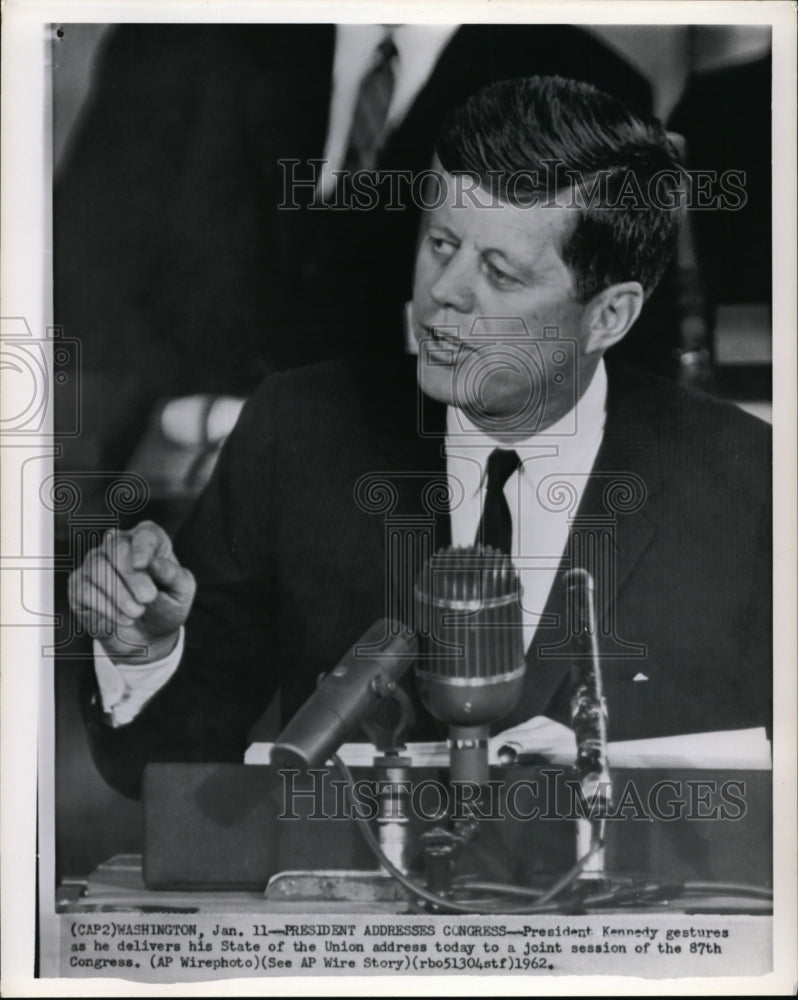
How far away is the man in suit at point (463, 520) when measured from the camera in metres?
1.61

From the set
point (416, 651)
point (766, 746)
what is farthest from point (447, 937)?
point (766, 746)

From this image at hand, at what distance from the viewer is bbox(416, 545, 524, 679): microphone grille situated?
1.58m

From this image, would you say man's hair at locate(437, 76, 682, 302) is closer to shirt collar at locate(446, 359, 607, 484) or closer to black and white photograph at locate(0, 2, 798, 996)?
black and white photograph at locate(0, 2, 798, 996)

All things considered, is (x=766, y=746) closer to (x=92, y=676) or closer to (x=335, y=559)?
(x=335, y=559)

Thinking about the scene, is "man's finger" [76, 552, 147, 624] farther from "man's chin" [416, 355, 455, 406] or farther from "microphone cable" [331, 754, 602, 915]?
"man's chin" [416, 355, 455, 406]

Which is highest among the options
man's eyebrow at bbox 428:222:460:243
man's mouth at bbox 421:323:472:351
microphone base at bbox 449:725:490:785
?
man's eyebrow at bbox 428:222:460:243

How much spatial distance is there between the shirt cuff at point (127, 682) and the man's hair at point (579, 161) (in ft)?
2.89

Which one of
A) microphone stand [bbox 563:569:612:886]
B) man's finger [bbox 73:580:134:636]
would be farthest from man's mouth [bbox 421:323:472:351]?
man's finger [bbox 73:580:134:636]

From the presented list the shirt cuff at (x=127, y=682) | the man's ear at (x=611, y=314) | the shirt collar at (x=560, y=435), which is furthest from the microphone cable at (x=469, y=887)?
the man's ear at (x=611, y=314)

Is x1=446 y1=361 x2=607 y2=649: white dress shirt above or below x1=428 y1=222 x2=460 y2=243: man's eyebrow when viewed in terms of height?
below

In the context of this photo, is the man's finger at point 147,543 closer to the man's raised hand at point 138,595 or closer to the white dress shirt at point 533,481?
the man's raised hand at point 138,595

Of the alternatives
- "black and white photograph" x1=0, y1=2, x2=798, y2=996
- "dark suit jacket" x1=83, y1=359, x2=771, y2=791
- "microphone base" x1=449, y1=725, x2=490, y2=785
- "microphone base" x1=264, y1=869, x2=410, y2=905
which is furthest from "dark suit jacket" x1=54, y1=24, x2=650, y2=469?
"microphone base" x1=264, y1=869, x2=410, y2=905

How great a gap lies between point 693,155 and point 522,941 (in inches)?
50.9

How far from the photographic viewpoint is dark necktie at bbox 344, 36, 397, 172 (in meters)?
1.61
